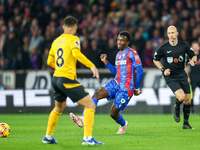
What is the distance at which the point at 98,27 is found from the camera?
16625 mm

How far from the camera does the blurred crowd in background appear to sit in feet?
49.6

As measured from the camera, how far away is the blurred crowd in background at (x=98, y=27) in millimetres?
15133

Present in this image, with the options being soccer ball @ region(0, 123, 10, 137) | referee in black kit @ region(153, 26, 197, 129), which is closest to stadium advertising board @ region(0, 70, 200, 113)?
referee in black kit @ region(153, 26, 197, 129)

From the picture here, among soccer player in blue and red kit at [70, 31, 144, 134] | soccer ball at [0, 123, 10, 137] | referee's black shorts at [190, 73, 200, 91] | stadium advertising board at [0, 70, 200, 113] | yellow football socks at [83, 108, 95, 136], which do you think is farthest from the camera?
stadium advertising board at [0, 70, 200, 113]

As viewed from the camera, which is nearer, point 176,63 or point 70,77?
point 70,77

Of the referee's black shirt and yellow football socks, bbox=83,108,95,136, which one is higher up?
the referee's black shirt

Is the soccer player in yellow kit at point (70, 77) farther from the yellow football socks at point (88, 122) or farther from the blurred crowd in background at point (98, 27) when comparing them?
the blurred crowd in background at point (98, 27)

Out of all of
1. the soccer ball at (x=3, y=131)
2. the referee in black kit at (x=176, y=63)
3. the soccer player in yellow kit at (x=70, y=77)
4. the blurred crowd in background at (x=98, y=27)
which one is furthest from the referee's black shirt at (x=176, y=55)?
the blurred crowd in background at (x=98, y=27)

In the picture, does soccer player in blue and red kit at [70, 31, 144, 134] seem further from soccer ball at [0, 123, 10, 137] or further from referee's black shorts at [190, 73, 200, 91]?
referee's black shorts at [190, 73, 200, 91]

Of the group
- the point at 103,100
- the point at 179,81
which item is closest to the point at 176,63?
the point at 179,81

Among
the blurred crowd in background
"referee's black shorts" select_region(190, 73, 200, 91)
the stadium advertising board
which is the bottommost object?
the stadium advertising board

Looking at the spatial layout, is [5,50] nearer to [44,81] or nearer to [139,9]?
[44,81]

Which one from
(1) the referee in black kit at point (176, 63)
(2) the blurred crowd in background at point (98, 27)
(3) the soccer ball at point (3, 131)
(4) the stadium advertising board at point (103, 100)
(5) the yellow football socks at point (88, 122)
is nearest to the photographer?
(5) the yellow football socks at point (88, 122)

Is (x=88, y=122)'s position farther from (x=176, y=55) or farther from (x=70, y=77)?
(x=176, y=55)
